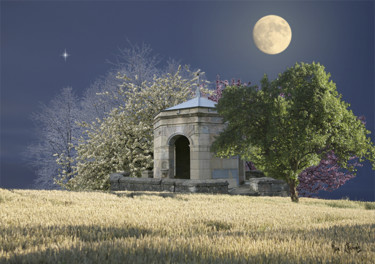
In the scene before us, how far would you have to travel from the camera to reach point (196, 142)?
16.7 meters

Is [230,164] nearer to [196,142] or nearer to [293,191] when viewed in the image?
[196,142]

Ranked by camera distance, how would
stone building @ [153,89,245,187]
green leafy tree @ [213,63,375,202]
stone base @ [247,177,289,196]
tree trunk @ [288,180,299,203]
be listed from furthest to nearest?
stone building @ [153,89,245,187]
stone base @ [247,177,289,196]
tree trunk @ [288,180,299,203]
green leafy tree @ [213,63,375,202]

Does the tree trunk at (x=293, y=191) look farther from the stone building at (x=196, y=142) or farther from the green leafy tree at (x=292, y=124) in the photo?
the stone building at (x=196, y=142)

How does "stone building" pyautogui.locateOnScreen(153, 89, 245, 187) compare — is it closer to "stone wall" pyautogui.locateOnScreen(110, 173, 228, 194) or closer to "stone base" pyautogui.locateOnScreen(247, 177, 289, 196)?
"stone base" pyautogui.locateOnScreen(247, 177, 289, 196)

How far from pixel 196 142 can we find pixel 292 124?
535cm

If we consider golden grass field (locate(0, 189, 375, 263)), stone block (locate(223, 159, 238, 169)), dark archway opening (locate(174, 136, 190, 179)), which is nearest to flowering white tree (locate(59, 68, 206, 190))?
dark archway opening (locate(174, 136, 190, 179))

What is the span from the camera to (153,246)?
359 cm

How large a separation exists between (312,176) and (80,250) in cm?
2085

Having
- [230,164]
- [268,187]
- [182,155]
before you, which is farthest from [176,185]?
[182,155]

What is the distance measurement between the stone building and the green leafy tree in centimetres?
196

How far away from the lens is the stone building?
16.7 m

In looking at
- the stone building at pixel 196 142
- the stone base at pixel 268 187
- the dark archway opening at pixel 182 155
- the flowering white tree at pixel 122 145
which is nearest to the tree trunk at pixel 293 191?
the stone base at pixel 268 187

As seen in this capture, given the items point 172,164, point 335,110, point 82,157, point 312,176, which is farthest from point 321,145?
point 82,157

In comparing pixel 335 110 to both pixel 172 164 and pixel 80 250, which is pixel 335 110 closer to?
pixel 172 164
